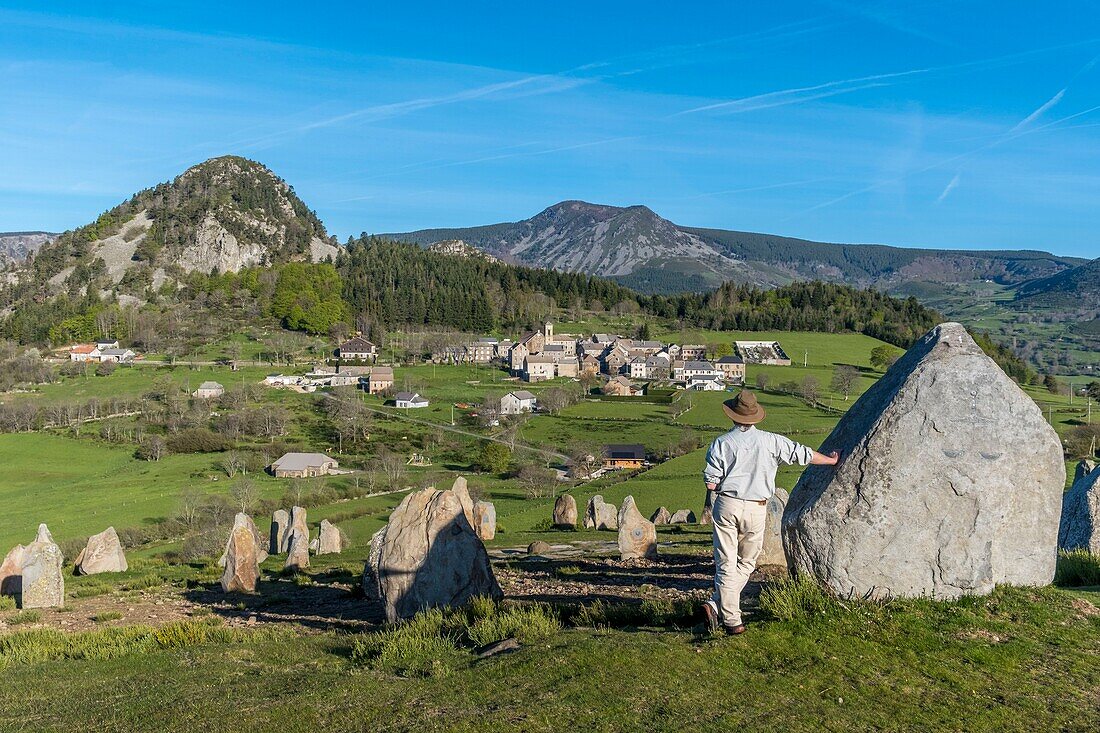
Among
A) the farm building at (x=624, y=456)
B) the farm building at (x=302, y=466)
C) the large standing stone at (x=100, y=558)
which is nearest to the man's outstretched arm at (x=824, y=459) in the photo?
the large standing stone at (x=100, y=558)

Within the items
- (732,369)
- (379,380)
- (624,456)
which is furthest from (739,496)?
(732,369)

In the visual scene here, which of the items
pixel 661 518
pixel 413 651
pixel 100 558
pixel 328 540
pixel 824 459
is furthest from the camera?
pixel 661 518

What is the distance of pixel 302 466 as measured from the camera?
246ft

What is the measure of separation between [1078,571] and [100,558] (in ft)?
93.9

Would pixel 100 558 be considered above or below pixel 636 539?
below

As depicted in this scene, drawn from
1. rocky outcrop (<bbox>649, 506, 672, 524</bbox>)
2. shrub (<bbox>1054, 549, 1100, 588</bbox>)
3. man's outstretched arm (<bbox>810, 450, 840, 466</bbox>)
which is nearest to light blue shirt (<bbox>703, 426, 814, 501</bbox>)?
man's outstretched arm (<bbox>810, 450, 840, 466</bbox>)

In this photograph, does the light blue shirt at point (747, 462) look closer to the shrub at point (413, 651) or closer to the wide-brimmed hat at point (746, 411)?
the wide-brimmed hat at point (746, 411)

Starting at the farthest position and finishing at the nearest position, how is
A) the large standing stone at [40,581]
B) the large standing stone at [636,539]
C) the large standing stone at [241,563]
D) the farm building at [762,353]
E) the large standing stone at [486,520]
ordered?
the farm building at [762,353] < the large standing stone at [486,520] < the large standing stone at [241,563] < the large standing stone at [636,539] < the large standing stone at [40,581]

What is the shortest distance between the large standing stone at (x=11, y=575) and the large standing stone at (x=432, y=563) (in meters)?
14.4

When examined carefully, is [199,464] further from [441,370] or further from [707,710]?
[707,710]

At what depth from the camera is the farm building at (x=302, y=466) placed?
73.6 meters

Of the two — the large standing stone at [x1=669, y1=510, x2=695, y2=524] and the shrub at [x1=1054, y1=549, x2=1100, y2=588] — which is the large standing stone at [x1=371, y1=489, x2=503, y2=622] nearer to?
the shrub at [x1=1054, y1=549, x2=1100, y2=588]

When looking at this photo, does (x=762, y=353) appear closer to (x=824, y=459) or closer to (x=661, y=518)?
(x=661, y=518)

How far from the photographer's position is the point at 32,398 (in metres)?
113
